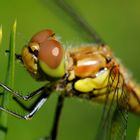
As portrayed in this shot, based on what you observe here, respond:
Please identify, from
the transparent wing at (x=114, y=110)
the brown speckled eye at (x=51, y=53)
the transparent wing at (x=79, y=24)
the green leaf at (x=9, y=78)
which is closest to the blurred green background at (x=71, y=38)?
the transparent wing at (x=79, y=24)

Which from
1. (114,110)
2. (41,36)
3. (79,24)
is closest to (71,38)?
(79,24)

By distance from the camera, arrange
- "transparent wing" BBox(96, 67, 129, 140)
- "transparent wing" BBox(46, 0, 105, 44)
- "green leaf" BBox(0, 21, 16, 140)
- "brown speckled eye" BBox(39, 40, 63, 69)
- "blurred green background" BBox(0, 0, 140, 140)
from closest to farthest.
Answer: "green leaf" BBox(0, 21, 16, 140) → "brown speckled eye" BBox(39, 40, 63, 69) → "transparent wing" BBox(96, 67, 129, 140) → "transparent wing" BBox(46, 0, 105, 44) → "blurred green background" BBox(0, 0, 140, 140)

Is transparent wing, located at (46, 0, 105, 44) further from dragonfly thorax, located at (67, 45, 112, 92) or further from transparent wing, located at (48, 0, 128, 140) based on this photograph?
dragonfly thorax, located at (67, 45, 112, 92)

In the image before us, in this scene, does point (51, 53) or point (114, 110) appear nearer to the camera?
point (51, 53)

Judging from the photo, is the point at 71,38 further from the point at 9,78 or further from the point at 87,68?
the point at 9,78

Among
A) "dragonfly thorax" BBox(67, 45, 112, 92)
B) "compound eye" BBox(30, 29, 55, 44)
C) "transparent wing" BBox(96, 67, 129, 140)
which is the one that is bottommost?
"transparent wing" BBox(96, 67, 129, 140)

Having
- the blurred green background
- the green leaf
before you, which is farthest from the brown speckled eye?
the green leaf

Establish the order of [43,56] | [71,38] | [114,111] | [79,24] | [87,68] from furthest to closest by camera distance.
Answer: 1. [71,38]
2. [79,24]
3. [114,111]
4. [87,68]
5. [43,56]
